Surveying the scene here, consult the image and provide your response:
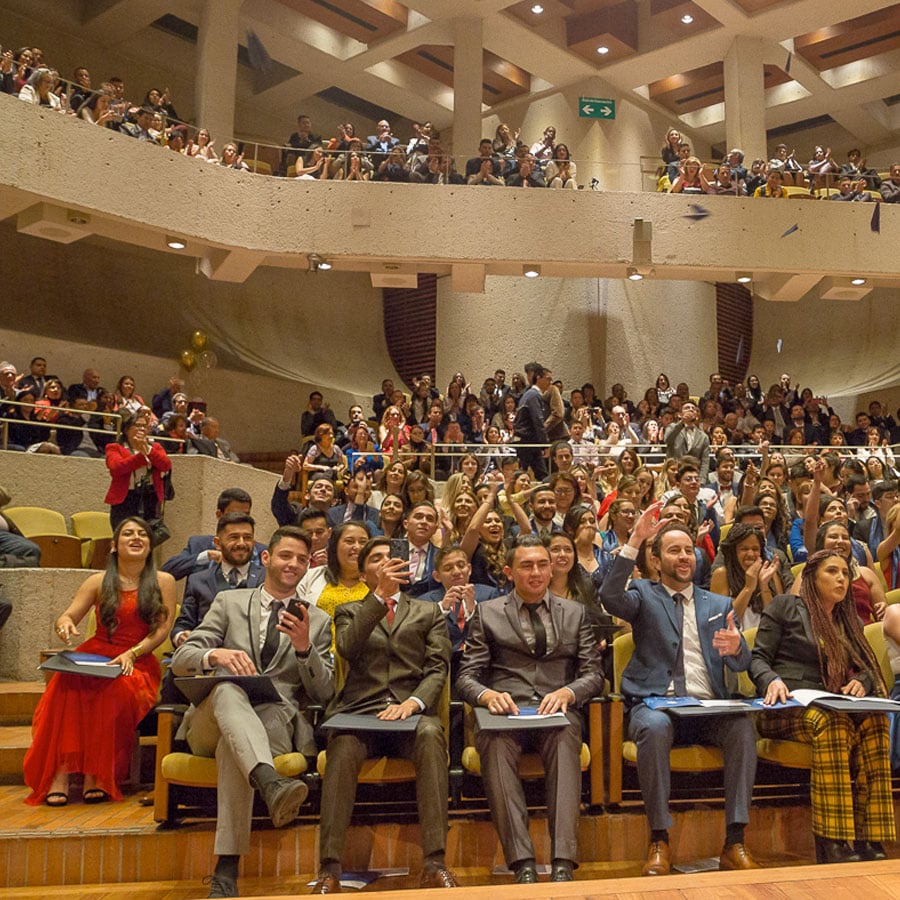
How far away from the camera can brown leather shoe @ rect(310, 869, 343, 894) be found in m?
2.72

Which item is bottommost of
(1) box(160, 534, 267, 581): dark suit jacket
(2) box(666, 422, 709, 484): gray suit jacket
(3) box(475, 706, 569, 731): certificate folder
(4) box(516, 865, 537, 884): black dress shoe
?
(4) box(516, 865, 537, 884): black dress shoe

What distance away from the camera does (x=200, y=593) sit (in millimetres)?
3648

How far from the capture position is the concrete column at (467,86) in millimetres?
10719

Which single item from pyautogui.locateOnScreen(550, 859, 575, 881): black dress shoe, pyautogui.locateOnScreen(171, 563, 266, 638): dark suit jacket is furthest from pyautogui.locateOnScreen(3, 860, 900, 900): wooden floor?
pyautogui.locateOnScreen(171, 563, 266, 638): dark suit jacket

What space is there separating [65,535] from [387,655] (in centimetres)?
357

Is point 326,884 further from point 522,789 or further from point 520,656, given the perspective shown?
point 520,656

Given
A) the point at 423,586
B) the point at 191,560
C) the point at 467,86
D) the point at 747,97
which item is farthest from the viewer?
the point at 747,97

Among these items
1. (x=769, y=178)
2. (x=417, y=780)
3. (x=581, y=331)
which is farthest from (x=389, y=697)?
(x=581, y=331)

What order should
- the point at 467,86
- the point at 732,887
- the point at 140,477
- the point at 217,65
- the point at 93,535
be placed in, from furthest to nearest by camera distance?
the point at 467,86
the point at 217,65
the point at 93,535
the point at 140,477
the point at 732,887

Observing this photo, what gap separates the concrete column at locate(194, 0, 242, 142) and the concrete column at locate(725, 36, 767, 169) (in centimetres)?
558

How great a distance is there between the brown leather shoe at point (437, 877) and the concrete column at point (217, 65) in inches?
324

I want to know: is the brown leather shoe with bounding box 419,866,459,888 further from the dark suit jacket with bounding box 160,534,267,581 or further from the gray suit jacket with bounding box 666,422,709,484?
the gray suit jacket with bounding box 666,422,709,484

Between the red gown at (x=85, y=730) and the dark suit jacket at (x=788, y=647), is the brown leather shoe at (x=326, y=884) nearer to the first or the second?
the red gown at (x=85, y=730)

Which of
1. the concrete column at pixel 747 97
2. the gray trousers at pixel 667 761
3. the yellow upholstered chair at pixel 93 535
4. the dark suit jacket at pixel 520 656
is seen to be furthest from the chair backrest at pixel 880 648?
the concrete column at pixel 747 97
